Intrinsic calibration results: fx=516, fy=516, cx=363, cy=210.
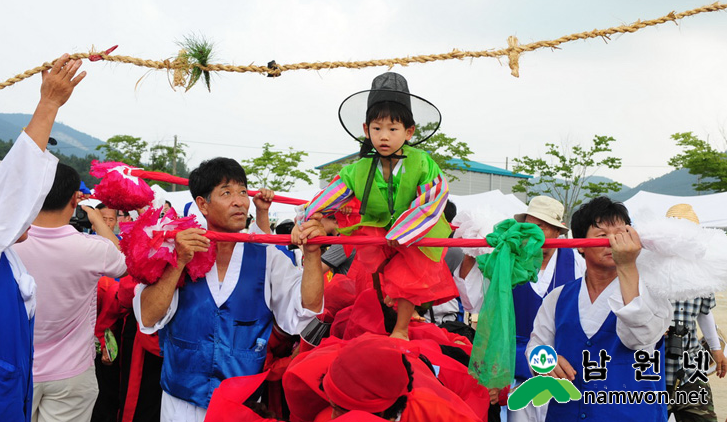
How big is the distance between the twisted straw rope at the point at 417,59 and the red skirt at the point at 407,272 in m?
0.90

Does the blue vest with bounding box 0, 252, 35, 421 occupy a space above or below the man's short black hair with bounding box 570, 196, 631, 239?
below

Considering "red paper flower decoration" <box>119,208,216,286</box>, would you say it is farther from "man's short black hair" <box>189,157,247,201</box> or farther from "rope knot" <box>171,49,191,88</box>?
"rope knot" <box>171,49,191,88</box>

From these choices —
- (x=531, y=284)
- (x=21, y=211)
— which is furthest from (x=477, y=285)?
(x=21, y=211)

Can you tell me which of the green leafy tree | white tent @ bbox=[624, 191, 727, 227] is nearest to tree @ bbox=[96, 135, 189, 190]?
the green leafy tree

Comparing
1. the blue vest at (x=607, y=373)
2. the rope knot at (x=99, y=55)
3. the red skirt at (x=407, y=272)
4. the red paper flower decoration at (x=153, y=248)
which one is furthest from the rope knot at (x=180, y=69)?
the blue vest at (x=607, y=373)

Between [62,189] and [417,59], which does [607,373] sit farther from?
[62,189]

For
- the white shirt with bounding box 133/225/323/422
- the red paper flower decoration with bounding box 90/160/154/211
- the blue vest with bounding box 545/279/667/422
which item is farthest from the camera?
the red paper flower decoration with bounding box 90/160/154/211

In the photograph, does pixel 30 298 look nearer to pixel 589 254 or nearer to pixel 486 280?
pixel 486 280

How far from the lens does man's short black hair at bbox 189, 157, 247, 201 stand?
2865 millimetres

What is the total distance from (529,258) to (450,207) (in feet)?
8.48

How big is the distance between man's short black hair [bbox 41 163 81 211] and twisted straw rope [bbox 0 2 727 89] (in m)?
0.84

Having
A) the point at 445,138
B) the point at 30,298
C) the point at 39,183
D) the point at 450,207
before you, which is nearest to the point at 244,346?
the point at 30,298

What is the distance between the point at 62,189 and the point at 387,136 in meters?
2.03

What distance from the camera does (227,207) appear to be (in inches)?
112
